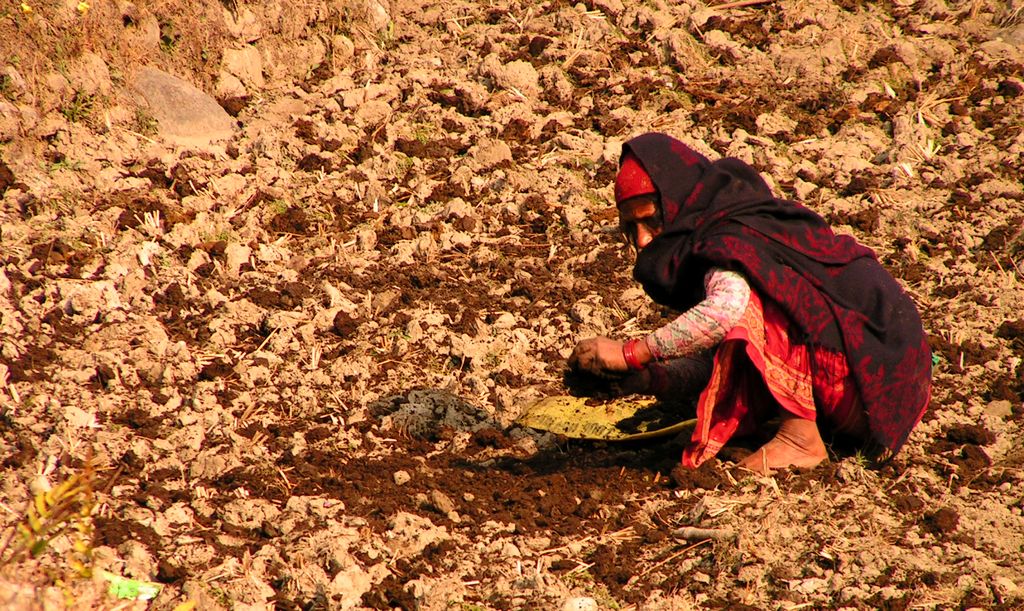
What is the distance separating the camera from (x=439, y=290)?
441 centimetres

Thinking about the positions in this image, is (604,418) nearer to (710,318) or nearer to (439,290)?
(710,318)

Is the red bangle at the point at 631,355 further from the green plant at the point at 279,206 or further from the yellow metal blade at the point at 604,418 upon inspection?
the green plant at the point at 279,206

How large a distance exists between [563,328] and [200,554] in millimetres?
1783

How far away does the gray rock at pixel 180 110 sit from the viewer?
4918 millimetres

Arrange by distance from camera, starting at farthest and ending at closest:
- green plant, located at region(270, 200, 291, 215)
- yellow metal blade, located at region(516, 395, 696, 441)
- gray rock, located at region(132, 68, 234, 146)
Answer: gray rock, located at region(132, 68, 234, 146) < green plant, located at region(270, 200, 291, 215) < yellow metal blade, located at region(516, 395, 696, 441)

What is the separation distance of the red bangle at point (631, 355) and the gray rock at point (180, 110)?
8.96 ft

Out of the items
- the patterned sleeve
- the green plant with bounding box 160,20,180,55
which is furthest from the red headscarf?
the green plant with bounding box 160,20,180,55

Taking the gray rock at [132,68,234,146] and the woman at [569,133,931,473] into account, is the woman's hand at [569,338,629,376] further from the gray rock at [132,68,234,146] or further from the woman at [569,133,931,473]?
the gray rock at [132,68,234,146]

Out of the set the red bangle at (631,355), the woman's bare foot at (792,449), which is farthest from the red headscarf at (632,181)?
the woman's bare foot at (792,449)

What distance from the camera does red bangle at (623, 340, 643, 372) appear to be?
3.20 metres

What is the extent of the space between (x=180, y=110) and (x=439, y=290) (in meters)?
1.67

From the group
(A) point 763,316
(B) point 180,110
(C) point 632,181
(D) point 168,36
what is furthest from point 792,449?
(D) point 168,36

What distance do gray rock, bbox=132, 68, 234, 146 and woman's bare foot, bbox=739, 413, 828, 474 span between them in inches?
123

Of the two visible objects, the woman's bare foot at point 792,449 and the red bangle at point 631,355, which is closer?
the red bangle at point 631,355
